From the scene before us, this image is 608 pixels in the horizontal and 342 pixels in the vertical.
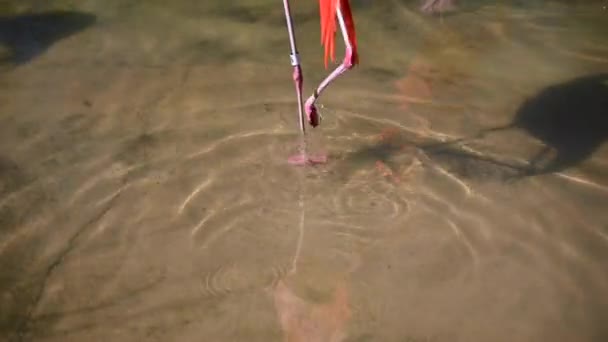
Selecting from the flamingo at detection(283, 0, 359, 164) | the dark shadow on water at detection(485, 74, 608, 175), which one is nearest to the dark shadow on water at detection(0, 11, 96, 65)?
the flamingo at detection(283, 0, 359, 164)

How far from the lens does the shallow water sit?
6.40ft

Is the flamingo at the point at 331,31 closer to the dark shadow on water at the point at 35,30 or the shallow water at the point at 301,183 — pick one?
the shallow water at the point at 301,183

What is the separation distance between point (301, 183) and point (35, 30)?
1837mm

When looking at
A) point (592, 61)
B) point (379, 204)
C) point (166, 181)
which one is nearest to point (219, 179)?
point (166, 181)

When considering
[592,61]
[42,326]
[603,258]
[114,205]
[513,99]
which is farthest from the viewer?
[592,61]

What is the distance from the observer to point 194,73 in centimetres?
294

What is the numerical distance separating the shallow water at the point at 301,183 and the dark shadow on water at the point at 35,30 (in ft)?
0.05

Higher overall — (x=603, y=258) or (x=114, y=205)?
(x=114, y=205)

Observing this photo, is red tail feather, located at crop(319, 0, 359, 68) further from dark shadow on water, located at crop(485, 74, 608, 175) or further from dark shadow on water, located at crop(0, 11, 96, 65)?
dark shadow on water, located at crop(0, 11, 96, 65)

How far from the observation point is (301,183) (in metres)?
2.37

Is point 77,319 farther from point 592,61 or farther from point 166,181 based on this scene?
point 592,61

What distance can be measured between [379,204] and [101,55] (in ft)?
5.38

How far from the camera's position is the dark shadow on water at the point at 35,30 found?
3098mm

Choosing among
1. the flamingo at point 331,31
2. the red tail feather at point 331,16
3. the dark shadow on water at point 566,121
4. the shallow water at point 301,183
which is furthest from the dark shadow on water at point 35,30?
the dark shadow on water at point 566,121
